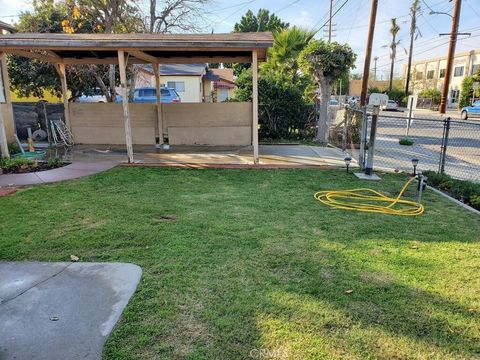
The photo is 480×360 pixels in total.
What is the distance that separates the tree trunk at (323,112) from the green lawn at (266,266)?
6.46 meters

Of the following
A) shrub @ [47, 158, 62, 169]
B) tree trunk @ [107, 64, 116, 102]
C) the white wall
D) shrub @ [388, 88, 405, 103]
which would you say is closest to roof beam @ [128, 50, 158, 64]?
tree trunk @ [107, 64, 116, 102]

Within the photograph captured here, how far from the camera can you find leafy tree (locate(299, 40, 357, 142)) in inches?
447

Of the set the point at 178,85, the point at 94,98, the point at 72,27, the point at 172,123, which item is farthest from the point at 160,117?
the point at 178,85

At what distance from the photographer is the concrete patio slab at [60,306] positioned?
2.39 metres

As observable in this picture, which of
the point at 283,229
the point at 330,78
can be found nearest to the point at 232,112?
the point at 330,78

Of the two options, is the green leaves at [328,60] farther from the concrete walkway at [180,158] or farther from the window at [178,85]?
the window at [178,85]

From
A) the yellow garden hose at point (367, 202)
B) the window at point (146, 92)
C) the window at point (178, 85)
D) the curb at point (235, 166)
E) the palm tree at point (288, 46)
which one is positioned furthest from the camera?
the window at point (178, 85)

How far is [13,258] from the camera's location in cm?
364

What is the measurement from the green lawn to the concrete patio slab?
0.14 meters

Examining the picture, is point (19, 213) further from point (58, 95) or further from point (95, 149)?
point (58, 95)

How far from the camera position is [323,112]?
39.9 feet

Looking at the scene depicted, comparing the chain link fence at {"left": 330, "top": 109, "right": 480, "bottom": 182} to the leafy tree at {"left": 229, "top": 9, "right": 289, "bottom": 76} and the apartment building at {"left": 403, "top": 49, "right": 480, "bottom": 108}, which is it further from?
the leafy tree at {"left": 229, "top": 9, "right": 289, "bottom": 76}

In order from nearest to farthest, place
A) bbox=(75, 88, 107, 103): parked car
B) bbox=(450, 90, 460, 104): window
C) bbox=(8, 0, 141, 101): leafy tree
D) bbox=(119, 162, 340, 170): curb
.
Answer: bbox=(119, 162, 340, 170): curb < bbox=(8, 0, 141, 101): leafy tree < bbox=(75, 88, 107, 103): parked car < bbox=(450, 90, 460, 104): window

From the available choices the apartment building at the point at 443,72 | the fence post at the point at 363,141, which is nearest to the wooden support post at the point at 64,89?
the fence post at the point at 363,141
